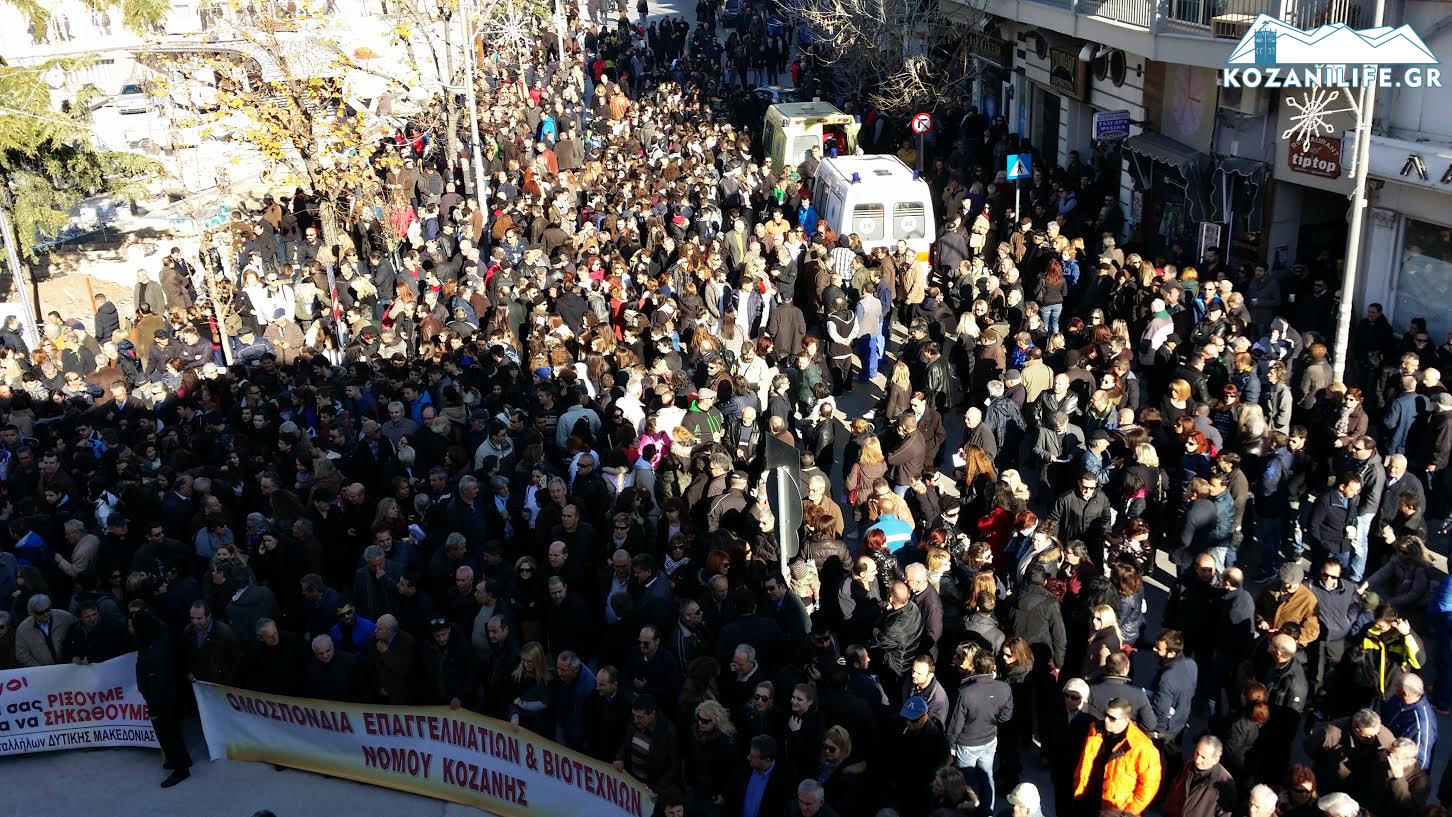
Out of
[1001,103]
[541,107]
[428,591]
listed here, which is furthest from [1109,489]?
[541,107]

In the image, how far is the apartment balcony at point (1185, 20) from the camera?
15.9 meters

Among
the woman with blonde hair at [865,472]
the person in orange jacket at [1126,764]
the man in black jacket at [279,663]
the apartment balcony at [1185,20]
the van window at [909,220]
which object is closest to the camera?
the person in orange jacket at [1126,764]

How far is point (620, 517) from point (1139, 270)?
24.7ft

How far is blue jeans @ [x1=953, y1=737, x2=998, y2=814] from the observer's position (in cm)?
754

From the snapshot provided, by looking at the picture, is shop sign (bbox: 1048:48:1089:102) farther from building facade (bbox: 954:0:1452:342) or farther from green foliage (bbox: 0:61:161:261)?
green foliage (bbox: 0:61:161:261)

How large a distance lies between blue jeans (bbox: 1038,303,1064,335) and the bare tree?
42.5 feet

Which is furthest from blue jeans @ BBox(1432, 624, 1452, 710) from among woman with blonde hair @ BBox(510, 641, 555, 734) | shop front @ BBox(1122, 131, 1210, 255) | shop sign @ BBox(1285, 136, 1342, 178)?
shop front @ BBox(1122, 131, 1210, 255)

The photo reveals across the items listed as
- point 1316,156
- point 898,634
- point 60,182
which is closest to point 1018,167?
point 1316,156

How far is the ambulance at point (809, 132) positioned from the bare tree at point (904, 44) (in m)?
2.25

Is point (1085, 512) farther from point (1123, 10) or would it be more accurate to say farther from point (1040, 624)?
point (1123, 10)

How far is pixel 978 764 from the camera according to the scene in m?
7.62

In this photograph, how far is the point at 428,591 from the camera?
9.78 metres

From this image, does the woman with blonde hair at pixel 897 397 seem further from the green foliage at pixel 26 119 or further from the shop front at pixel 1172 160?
the green foliage at pixel 26 119

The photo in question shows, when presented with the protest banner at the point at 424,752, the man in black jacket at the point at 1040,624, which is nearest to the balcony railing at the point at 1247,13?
the man in black jacket at the point at 1040,624
